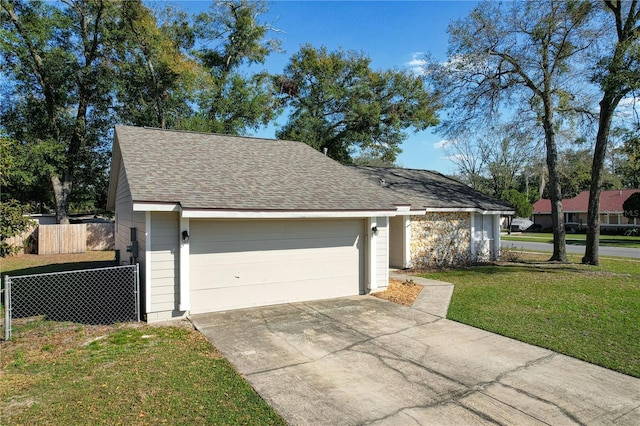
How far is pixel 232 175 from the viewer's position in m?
9.19

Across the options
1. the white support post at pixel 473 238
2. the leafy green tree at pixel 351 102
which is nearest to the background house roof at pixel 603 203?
the leafy green tree at pixel 351 102

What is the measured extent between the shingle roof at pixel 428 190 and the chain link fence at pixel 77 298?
32.2 ft

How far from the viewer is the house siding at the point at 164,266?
7.17 metres

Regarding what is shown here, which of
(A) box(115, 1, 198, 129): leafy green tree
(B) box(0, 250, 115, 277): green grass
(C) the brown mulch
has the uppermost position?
(A) box(115, 1, 198, 129): leafy green tree

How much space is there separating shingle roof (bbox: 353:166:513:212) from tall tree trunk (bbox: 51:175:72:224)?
18367mm

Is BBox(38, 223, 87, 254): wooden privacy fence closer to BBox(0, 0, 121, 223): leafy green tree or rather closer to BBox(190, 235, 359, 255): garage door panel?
BBox(0, 0, 121, 223): leafy green tree

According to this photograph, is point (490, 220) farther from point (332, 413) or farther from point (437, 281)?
point (332, 413)

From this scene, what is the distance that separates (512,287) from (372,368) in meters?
7.28

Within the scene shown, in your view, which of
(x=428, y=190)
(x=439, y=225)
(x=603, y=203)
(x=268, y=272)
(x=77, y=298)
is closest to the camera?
(x=268, y=272)

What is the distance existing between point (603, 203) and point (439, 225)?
33500 millimetres

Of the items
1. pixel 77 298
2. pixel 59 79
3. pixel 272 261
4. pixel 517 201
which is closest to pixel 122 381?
pixel 272 261

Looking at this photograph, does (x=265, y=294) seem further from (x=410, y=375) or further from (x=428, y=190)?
(x=428, y=190)

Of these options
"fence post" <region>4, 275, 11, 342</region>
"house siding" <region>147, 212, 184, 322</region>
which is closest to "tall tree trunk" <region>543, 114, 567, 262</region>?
"house siding" <region>147, 212, 184, 322</region>

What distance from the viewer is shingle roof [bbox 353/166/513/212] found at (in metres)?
15.0
